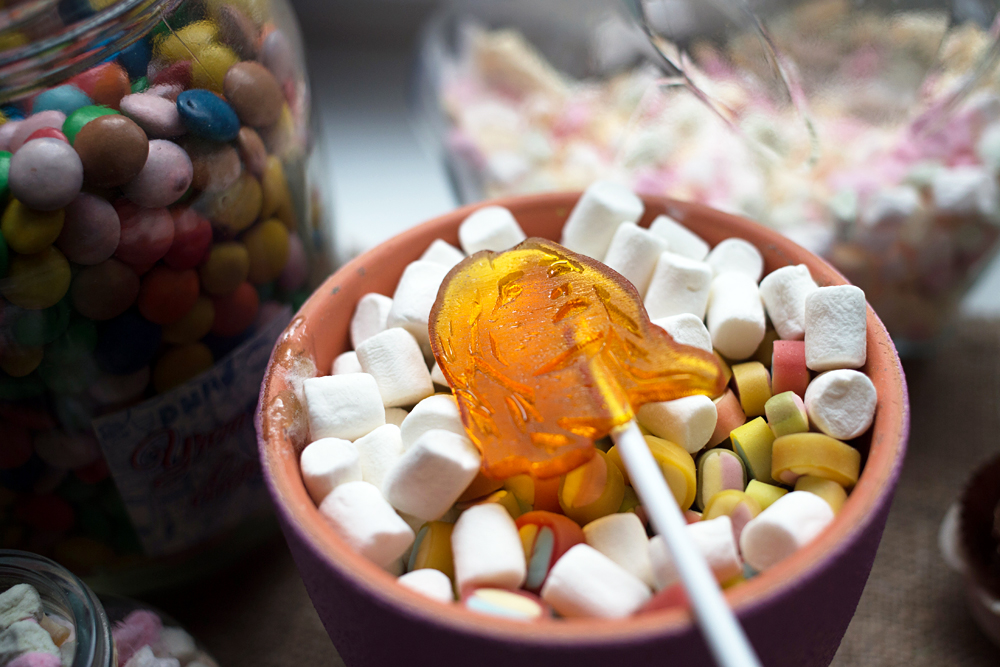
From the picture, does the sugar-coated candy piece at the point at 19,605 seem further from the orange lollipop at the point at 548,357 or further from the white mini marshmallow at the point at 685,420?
the white mini marshmallow at the point at 685,420

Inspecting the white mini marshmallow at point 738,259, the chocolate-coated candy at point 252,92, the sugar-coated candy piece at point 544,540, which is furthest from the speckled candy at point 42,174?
the white mini marshmallow at point 738,259

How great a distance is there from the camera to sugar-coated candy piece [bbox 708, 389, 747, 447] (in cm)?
52

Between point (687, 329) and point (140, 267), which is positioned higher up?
point (140, 267)

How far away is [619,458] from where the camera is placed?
0.49 meters

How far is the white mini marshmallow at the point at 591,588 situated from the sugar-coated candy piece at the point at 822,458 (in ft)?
0.39

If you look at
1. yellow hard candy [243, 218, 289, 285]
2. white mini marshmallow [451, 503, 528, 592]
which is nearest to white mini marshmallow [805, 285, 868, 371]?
white mini marshmallow [451, 503, 528, 592]

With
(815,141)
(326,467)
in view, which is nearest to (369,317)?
(326,467)

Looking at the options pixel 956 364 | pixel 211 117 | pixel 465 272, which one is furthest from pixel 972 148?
pixel 211 117

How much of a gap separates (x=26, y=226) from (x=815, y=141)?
65cm

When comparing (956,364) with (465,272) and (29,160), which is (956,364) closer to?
(465,272)

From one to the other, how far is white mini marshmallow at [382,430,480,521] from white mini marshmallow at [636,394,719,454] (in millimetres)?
119

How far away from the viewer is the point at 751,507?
1.51 feet

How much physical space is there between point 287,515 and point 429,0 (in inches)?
41.3

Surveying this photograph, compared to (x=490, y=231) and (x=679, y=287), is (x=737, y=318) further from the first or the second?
(x=490, y=231)
